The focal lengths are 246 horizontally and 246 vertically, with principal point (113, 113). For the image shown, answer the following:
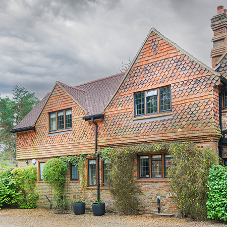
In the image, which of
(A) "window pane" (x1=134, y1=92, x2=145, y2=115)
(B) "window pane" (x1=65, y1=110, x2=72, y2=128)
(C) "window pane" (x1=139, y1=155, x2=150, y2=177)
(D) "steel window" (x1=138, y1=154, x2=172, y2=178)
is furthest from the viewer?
(B) "window pane" (x1=65, y1=110, x2=72, y2=128)

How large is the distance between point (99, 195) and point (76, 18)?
10995mm

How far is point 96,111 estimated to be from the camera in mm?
13867

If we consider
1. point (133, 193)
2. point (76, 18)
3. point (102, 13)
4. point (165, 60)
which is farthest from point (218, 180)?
point (76, 18)

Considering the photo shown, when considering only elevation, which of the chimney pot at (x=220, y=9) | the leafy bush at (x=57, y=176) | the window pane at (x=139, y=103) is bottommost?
the leafy bush at (x=57, y=176)

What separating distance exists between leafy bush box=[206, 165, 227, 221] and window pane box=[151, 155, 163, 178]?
2581 mm

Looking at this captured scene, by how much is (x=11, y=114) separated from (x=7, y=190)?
71.0 feet

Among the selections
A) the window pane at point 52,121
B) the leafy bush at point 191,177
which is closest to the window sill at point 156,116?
the leafy bush at point 191,177

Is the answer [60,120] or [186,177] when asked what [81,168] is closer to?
[60,120]

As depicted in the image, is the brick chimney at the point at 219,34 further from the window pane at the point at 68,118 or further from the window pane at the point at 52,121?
the window pane at the point at 52,121

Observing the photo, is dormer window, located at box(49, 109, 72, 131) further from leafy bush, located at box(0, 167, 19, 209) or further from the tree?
the tree

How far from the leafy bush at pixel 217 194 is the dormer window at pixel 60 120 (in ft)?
28.9

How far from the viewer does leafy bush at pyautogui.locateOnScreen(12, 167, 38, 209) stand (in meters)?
15.2

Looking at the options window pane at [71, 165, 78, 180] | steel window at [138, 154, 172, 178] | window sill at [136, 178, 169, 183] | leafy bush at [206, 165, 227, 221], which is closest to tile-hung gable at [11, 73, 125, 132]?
window pane at [71, 165, 78, 180]

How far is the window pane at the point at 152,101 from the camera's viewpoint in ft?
36.9
